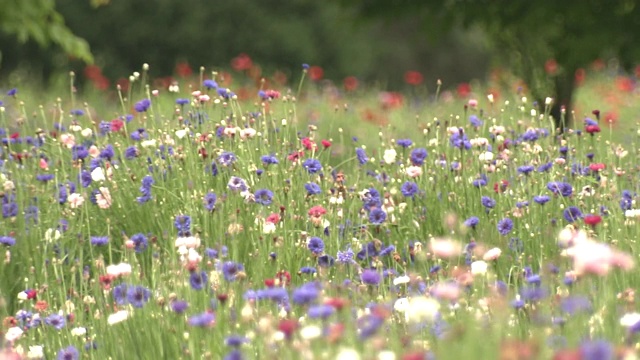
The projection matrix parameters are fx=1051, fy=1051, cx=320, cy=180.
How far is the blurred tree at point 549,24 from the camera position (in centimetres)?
838

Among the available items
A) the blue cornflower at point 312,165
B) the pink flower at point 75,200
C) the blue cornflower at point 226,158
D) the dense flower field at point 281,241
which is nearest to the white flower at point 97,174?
the dense flower field at point 281,241

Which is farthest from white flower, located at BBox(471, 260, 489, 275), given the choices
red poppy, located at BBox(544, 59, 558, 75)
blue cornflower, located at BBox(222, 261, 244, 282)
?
red poppy, located at BBox(544, 59, 558, 75)

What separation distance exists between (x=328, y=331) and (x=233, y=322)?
2.81ft

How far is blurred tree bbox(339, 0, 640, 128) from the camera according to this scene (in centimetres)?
838

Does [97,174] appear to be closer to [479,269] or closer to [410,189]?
[410,189]

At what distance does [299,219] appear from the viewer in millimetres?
4613

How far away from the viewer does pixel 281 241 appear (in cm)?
399

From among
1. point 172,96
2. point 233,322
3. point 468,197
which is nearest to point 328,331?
point 233,322

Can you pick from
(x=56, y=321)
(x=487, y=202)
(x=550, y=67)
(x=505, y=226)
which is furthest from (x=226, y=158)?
(x=550, y=67)

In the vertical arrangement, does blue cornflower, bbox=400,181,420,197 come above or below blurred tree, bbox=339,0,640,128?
below

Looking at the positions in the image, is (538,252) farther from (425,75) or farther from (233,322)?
(425,75)

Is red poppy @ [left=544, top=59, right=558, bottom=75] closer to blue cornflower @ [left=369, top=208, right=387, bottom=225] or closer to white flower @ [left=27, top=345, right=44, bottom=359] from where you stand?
blue cornflower @ [left=369, top=208, right=387, bottom=225]

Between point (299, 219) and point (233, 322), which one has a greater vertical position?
point (299, 219)

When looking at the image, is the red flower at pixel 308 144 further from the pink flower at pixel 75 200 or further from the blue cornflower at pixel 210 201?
the pink flower at pixel 75 200
